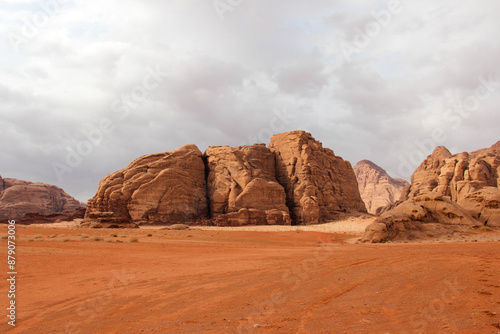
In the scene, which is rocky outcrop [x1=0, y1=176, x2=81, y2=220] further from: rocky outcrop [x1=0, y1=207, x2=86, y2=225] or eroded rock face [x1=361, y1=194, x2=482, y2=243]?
eroded rock face [x1=361, y1=194, x2=482, y2=243]

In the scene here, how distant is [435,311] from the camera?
5.04 m

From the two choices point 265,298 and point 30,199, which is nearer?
point 265,298

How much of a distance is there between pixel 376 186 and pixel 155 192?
115 meters

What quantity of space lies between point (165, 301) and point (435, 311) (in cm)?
483

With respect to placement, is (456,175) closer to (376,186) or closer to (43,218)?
(43,218)

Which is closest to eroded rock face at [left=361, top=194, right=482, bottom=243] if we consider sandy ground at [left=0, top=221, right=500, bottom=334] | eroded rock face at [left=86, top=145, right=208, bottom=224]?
sandy ground at [left=0, top=221, right=500, bottom=334]

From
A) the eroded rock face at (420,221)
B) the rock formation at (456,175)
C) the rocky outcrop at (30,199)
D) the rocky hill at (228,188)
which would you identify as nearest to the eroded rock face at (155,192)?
the rocky hill at (228,188)

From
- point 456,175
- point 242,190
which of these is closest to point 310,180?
A: point 242,190

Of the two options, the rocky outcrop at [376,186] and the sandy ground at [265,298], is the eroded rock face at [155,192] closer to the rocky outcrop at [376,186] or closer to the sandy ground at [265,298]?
the sandy ground at [265,298]

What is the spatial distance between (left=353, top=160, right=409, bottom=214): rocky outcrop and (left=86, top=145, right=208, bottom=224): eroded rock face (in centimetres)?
9120

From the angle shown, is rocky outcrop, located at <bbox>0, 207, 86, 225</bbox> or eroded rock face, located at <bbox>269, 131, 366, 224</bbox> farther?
rocky outcrop, located at <bbox>0, 207, 86, 225</bbox>

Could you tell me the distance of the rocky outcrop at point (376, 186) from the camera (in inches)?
5010

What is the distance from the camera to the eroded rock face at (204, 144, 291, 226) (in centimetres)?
4331

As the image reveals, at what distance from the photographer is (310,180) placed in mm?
49250
